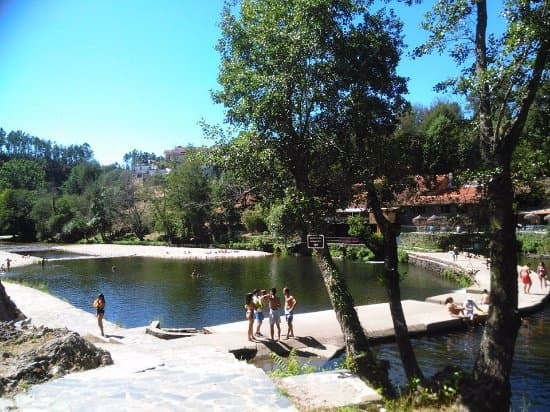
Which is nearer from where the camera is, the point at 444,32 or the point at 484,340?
the point at 484,340

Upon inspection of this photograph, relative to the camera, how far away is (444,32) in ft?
30.0

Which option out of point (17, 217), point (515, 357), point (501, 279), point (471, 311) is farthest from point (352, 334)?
point (17, 217)

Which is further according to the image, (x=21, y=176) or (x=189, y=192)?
(x=21, y=176)

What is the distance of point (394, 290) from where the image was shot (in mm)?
10539

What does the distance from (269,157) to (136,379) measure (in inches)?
223

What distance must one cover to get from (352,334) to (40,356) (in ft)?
21.9

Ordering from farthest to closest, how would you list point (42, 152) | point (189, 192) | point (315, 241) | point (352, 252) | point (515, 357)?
point (42, 152), point (189, 192), point (352, 252), point (515, 357), point (315, 241)

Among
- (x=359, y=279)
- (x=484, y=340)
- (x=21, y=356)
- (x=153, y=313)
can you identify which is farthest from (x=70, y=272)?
(x=484, y=340)

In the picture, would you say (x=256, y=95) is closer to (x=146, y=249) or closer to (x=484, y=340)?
(x=484, y=340)

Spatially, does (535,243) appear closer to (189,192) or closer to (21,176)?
(189,192)

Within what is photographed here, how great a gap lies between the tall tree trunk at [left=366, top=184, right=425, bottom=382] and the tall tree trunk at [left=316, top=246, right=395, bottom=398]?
0.65 metres

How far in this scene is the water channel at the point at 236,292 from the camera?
1531cm

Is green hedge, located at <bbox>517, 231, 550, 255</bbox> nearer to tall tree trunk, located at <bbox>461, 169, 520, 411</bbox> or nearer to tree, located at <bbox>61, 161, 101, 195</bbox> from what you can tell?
tall tree trunk, located at <bbox>461, 169, 520, 411</bbox>

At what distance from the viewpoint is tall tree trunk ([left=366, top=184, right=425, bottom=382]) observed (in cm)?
1049
